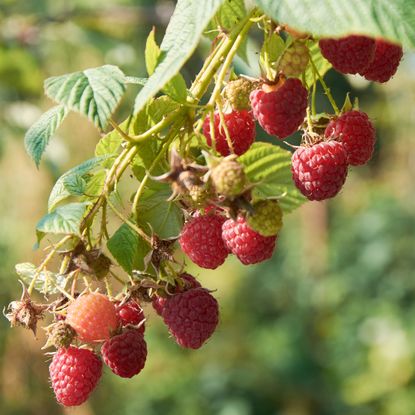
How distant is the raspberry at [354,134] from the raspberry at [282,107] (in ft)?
0.19

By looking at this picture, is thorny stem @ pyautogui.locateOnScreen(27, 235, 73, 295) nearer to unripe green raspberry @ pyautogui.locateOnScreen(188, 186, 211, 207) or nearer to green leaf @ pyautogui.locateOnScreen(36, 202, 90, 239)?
green leaf @ pyautogui.locateOnScreen(36, 202, 90, 239)

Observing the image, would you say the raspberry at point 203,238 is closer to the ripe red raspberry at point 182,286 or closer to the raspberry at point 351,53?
the ripe red raspberry at point 182,286

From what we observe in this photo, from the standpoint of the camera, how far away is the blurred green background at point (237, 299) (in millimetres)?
2793

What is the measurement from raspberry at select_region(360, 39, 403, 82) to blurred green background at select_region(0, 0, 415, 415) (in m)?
1.74

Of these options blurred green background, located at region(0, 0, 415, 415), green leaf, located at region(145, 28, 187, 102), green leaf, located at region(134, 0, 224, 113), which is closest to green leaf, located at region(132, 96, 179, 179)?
green leaf, located at region(145, 28, 187, 102)

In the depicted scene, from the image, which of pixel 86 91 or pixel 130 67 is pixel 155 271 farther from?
pixel 130 67

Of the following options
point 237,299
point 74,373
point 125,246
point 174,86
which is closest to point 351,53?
point 174,86

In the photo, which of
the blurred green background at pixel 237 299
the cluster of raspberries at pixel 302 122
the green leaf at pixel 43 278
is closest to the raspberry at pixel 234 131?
the cluster of raspberries at pixel 302 122

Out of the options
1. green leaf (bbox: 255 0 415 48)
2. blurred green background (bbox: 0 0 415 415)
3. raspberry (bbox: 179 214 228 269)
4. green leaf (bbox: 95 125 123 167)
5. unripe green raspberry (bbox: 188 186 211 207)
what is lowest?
blurred green background (bbox: 0 0 415 415)

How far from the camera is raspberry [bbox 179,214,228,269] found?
0.85 metres

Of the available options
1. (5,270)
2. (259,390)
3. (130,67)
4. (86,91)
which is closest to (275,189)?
(86,91)

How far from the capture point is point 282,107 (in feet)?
2.65

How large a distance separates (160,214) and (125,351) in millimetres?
143

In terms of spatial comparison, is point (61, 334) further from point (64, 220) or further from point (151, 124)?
point (151, 124)
